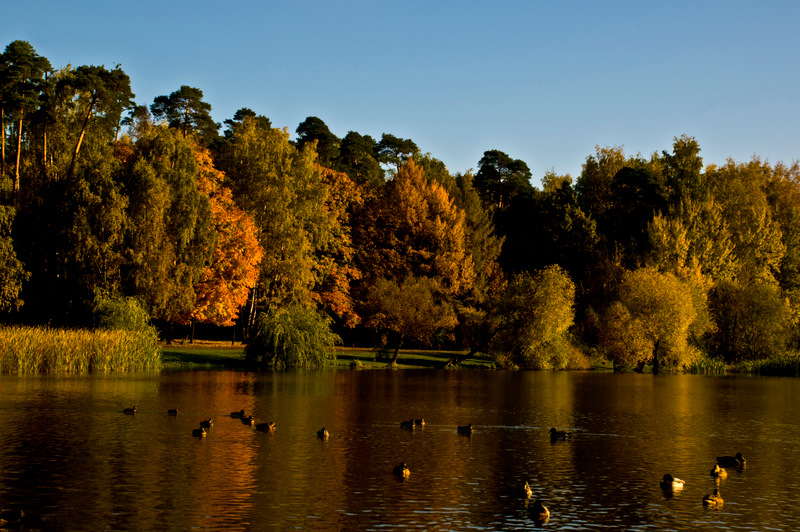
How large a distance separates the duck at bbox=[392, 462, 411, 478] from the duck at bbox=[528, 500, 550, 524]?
17.5ft

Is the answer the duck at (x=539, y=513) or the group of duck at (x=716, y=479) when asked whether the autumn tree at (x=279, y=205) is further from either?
the duck at (x=539, y=513)

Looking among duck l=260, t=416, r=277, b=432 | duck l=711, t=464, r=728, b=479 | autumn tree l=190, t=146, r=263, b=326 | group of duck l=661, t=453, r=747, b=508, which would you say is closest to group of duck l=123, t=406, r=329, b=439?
duck l=260, t=416, r=277, b=432

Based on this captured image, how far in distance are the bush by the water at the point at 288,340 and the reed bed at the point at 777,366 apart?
41414mm

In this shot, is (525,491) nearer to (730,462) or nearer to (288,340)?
(730,462)

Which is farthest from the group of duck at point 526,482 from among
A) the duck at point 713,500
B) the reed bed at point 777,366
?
the reed bed at point 777,366

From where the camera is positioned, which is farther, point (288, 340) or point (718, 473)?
point (288, 340)

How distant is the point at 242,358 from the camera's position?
228 feet

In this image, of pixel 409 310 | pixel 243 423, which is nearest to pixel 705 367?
pixel 409 310

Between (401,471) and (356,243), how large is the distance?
7174 cm

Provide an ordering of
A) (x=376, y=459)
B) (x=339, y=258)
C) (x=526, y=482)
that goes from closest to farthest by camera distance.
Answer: (x=526, y=482)
(x=376, y=459)
(x=339, y=258)

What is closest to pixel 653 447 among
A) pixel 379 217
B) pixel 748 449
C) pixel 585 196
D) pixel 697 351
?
→ pixel 748 449

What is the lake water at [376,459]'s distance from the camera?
19531mm

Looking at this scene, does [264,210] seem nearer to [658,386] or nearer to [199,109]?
[199,109]

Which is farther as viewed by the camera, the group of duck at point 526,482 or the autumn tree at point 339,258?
the autumn tree at point 339,258
